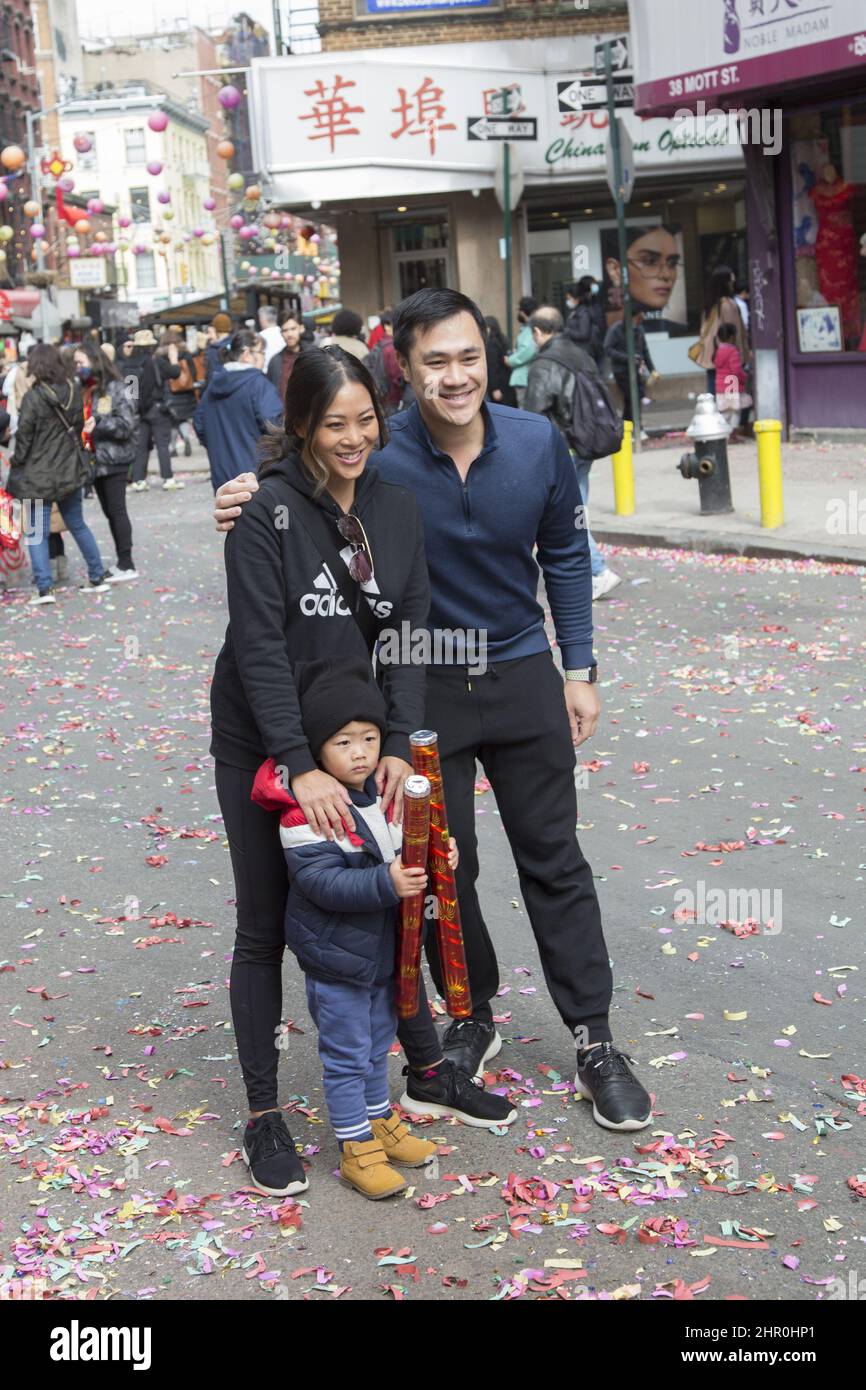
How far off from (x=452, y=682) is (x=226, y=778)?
2.07 ft

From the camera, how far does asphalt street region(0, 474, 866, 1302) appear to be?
3.54 metres

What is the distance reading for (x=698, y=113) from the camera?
63.9 feet

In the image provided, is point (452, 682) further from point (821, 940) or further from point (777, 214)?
point (777, 214)

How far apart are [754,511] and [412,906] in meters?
11.3

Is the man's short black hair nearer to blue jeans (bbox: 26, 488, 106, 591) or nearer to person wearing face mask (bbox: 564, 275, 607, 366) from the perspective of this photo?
blue jeans (bbox: 26, 488, 106, 591)

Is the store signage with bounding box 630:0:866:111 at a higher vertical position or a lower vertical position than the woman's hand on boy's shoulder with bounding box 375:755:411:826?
higher

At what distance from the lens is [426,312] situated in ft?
13.0

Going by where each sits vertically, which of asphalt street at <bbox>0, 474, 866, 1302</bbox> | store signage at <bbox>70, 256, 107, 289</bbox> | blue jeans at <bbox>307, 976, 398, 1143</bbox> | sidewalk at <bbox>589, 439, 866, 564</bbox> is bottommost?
asphalt street at <bbox>0, 474, 866, 1302</bbox>

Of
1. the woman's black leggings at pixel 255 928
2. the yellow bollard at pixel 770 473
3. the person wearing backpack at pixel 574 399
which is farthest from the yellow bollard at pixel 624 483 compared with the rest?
the woman's black leggings at pixel 255 928

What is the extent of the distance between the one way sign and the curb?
1166 centimetres

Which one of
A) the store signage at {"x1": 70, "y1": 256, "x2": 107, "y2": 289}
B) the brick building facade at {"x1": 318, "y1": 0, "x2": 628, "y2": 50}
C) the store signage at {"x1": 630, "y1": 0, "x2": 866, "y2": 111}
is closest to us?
the store signage at {"x1": 630, "y1": 0, "x2": 866, "y2": 111}

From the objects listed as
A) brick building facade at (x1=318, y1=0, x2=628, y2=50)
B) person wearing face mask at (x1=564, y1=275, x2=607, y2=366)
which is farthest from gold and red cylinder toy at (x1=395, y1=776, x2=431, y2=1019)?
brick building facade at (x1=318, y1=0, x2=628, y2=50)

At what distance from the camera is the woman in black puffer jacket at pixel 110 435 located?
13.8 m

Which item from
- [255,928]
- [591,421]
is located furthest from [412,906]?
[591,421]
